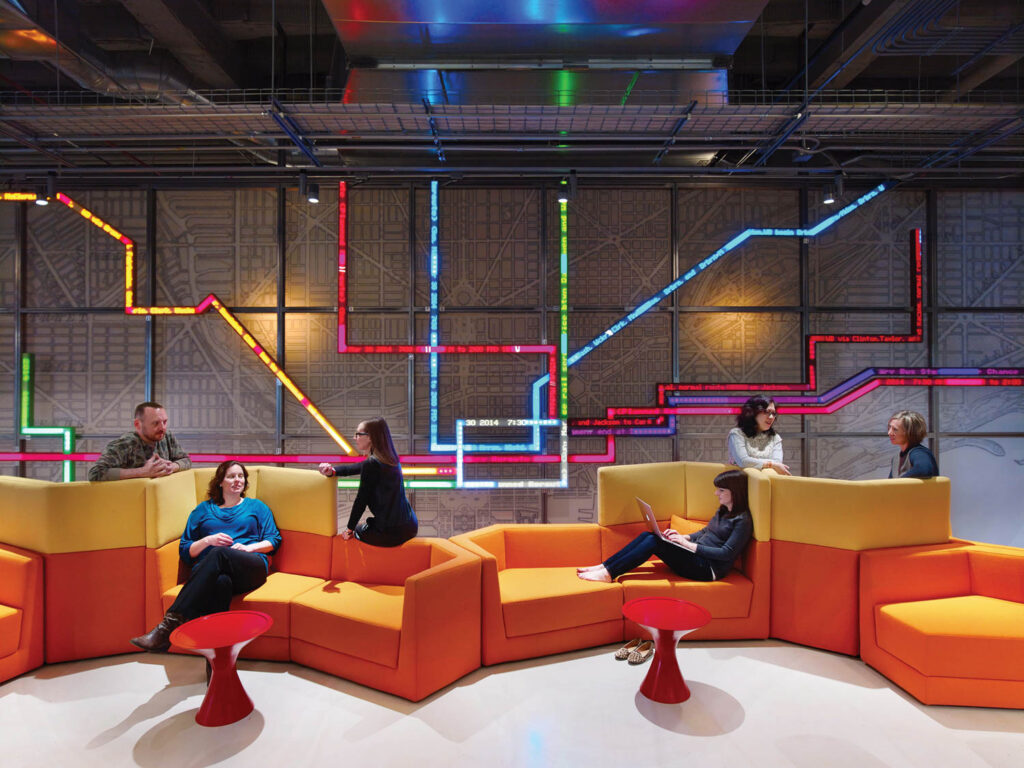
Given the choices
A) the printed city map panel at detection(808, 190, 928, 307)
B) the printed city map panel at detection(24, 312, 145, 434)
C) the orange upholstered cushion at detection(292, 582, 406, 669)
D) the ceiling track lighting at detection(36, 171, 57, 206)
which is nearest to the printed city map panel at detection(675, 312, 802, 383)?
the printed city map panel at detection(808, 190, 928, 307)

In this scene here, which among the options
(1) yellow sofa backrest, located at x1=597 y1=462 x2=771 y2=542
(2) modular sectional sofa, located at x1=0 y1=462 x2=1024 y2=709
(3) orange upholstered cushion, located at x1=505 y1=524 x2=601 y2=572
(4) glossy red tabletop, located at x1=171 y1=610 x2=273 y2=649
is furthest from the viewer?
(1) yellow sofa backrest, located at x1=597 y1=462 x2=771 y2=542

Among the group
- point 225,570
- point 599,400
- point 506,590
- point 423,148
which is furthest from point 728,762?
point 423,148

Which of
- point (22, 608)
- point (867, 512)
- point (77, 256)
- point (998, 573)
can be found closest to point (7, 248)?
point (77, 256)

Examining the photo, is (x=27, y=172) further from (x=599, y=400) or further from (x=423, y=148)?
(x=599, y=400)

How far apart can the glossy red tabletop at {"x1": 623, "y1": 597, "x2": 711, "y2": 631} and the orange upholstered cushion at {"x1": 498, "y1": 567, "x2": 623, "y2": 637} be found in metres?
0.28

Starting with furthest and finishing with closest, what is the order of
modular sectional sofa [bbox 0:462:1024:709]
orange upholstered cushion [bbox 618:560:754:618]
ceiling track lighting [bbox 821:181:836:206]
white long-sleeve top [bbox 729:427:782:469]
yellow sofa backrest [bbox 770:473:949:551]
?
ceiling track lighting [bbox 821:181:836:206] → white long-sleeve top [bbox 729:427:782:469] → orange upholstered cushion [bbox 618:560:754:618] → yellow sofa backrest [bbox 770:473:949:551] → modular sectional sofa [bbox 0:462:1024:709]

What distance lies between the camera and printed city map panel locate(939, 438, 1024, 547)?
218 inches

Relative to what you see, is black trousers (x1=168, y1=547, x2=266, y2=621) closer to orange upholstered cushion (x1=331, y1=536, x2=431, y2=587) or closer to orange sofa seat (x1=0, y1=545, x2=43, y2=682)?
orange upholstered cushion (x1=331, y1=536, x2=431, y2=587)

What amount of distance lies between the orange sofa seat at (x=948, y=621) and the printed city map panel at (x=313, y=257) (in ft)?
16.3

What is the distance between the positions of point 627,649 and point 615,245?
12.3 ft

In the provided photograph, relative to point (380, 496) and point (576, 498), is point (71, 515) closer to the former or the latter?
point (380, 496)

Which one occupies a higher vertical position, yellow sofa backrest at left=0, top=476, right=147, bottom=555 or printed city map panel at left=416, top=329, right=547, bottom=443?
printed city map panel at left=416, top=329, right=547, bottom=443

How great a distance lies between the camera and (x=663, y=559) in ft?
11.6

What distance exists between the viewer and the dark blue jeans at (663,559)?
11.4 ft
